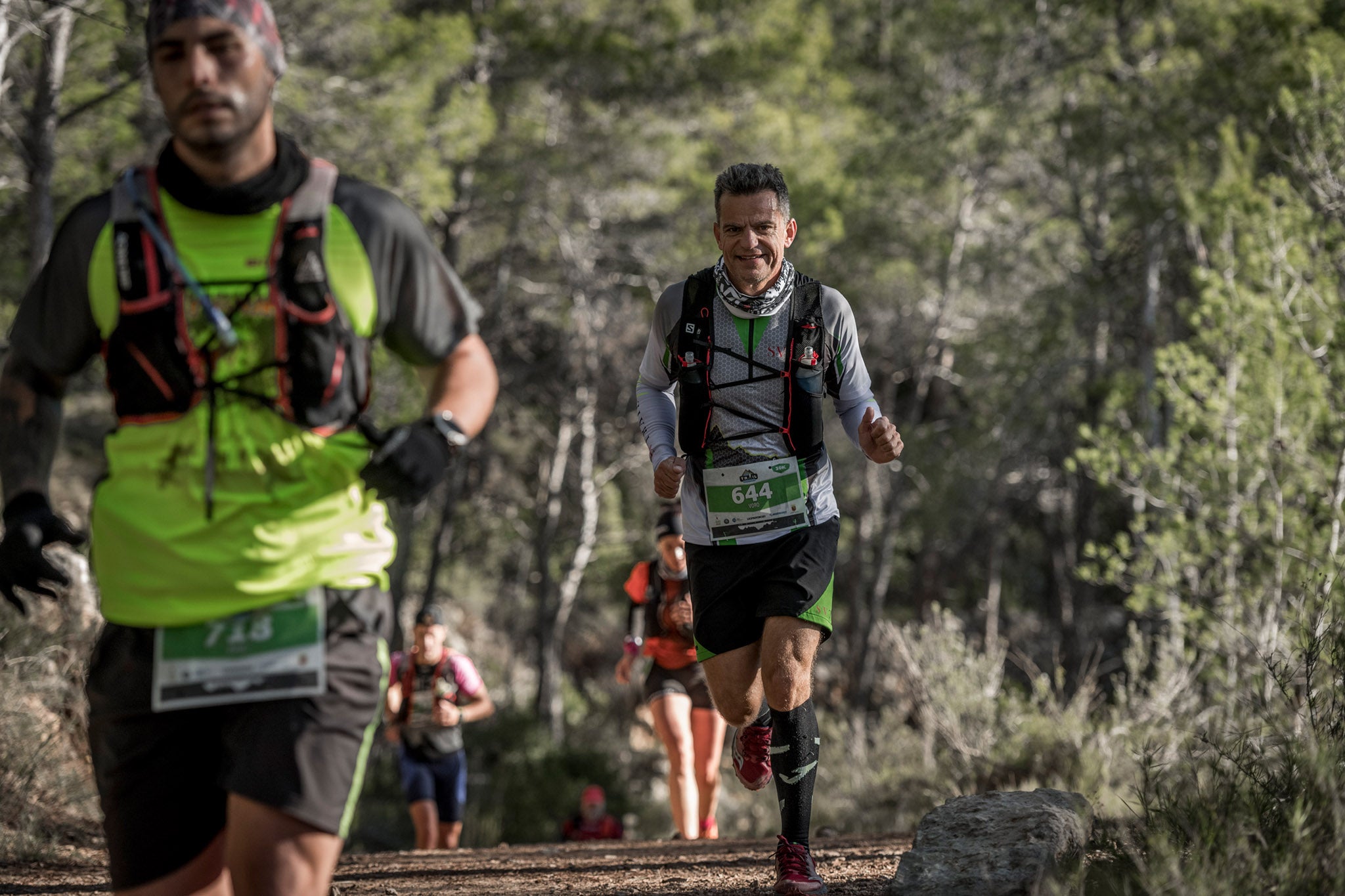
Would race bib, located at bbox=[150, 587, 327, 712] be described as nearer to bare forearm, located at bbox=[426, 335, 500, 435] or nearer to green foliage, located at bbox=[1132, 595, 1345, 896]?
bare forearm, located at bbox=[426, 335, 500, 435]

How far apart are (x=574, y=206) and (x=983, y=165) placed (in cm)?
658

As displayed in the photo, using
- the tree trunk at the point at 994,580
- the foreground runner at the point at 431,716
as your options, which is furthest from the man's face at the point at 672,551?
the tree trunk at the point at 994,580

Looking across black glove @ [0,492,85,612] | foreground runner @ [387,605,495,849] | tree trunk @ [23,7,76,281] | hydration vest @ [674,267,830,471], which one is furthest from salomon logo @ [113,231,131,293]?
tree trunk @ [23,7,76,281]

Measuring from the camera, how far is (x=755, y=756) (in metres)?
4.26

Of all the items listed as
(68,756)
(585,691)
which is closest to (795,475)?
(68,756)

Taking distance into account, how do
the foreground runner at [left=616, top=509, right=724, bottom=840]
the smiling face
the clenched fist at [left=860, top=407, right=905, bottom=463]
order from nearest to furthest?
the clenched fist at [left=860, top=407, right=905, bottom=463] → the foreground runner at [left=616, top=509, right=724, bottom=840] → the smiling face

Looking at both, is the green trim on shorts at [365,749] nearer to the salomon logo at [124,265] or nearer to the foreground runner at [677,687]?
the salomon logo at [124,265]

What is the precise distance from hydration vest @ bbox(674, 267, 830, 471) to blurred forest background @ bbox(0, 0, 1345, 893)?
1481mm

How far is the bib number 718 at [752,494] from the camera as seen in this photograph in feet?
12.9

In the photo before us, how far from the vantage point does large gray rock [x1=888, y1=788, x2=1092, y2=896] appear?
11.5ft

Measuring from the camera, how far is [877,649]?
23.1 m

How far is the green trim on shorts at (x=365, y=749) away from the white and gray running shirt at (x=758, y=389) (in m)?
1.88

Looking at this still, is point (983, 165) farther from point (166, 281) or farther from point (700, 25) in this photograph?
point (166, 281)

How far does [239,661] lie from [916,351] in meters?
20.8
